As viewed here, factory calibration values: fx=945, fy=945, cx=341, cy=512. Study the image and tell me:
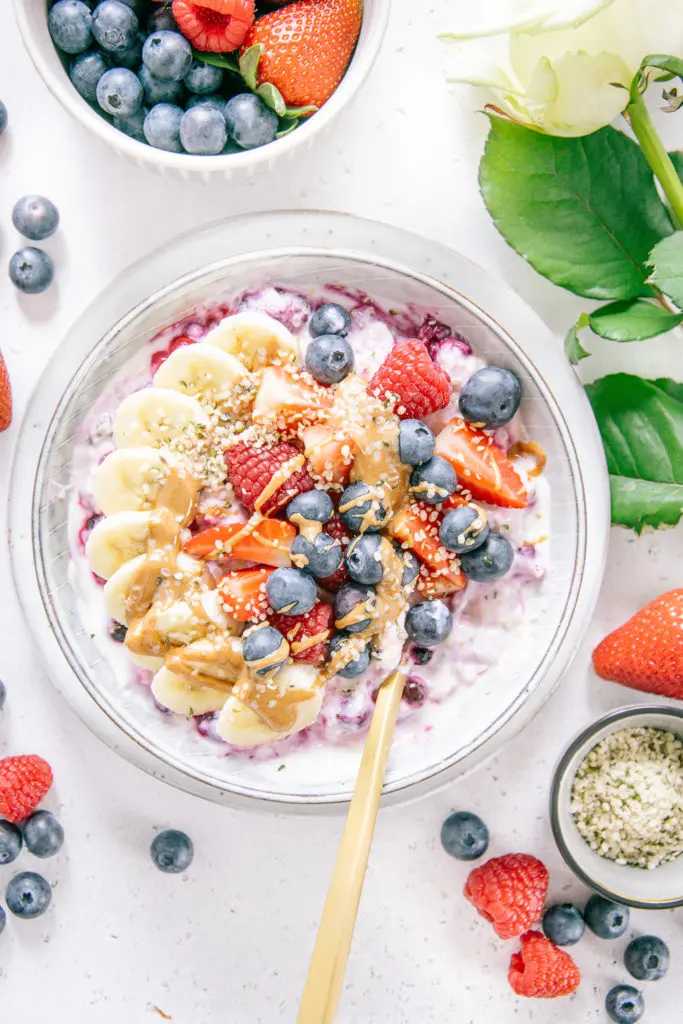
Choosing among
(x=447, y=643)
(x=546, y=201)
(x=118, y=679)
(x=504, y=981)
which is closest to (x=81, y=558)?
(x=118, y=679)

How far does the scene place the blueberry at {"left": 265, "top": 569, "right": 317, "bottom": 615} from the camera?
1395 millimetres

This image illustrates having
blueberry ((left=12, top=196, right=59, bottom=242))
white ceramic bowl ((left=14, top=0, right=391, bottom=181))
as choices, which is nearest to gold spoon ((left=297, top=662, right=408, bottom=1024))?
white ceramic bowl ((left=14, top=0, right=391, bottom=181))

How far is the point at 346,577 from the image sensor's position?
1491 mm

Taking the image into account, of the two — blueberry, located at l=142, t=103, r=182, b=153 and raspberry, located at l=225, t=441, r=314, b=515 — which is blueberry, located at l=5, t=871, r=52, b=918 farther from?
blueberry, located at l=142, t=103, r=182, b=153

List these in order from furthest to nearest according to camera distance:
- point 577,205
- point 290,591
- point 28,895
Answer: point 28,895 → point 577,205 → point 290,591

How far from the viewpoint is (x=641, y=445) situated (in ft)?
5.41

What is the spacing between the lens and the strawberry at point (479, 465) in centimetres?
151

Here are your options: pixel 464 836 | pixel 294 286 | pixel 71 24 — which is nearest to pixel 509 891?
pixel 464 836

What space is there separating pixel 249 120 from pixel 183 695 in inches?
36.1

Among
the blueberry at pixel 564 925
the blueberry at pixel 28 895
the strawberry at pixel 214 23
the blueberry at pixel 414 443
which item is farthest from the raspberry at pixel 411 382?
the blueberry at pixel 28 895

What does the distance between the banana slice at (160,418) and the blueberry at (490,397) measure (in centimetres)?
42

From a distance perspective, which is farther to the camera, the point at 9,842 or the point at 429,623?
the point at 9,842

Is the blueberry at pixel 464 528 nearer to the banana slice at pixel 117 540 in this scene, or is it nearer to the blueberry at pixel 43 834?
the banana slice at pixel 117 540

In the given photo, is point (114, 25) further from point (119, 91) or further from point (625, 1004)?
point (625, 1004)
